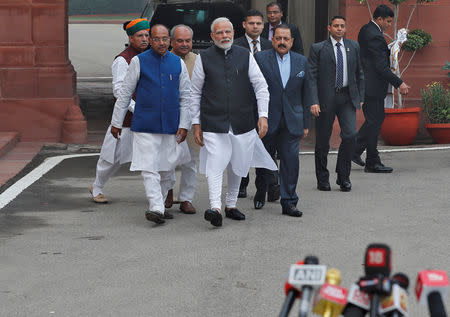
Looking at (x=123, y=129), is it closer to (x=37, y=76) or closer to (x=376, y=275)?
(x=37, y=76)

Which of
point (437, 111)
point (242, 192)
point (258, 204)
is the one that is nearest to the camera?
point (258, 204)

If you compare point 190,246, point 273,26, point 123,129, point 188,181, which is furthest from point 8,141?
point 190,246

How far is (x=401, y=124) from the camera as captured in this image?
539 inches

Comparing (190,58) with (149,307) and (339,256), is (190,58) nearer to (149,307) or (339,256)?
(339,256)

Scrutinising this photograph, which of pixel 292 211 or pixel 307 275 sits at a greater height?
pixel 307 275

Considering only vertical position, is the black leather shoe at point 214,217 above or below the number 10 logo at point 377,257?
below

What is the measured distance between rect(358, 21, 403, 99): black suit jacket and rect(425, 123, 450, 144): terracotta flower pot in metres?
2.62

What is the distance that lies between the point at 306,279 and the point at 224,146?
589 cm

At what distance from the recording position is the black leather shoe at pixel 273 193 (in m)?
9.63

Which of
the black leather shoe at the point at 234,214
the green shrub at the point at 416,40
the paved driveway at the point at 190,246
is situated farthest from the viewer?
the green shrub at the point at 416,40

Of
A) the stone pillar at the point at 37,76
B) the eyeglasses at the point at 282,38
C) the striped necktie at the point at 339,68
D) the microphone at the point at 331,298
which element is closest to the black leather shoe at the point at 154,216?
the eyeglasses at the point at 282,38

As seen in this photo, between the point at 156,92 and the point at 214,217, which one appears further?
the point at 156,92

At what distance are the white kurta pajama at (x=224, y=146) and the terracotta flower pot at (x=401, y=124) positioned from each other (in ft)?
18.0

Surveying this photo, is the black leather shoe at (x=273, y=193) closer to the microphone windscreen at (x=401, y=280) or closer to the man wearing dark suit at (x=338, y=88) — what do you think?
the man wearing dark suit at (x=338, y=88)
